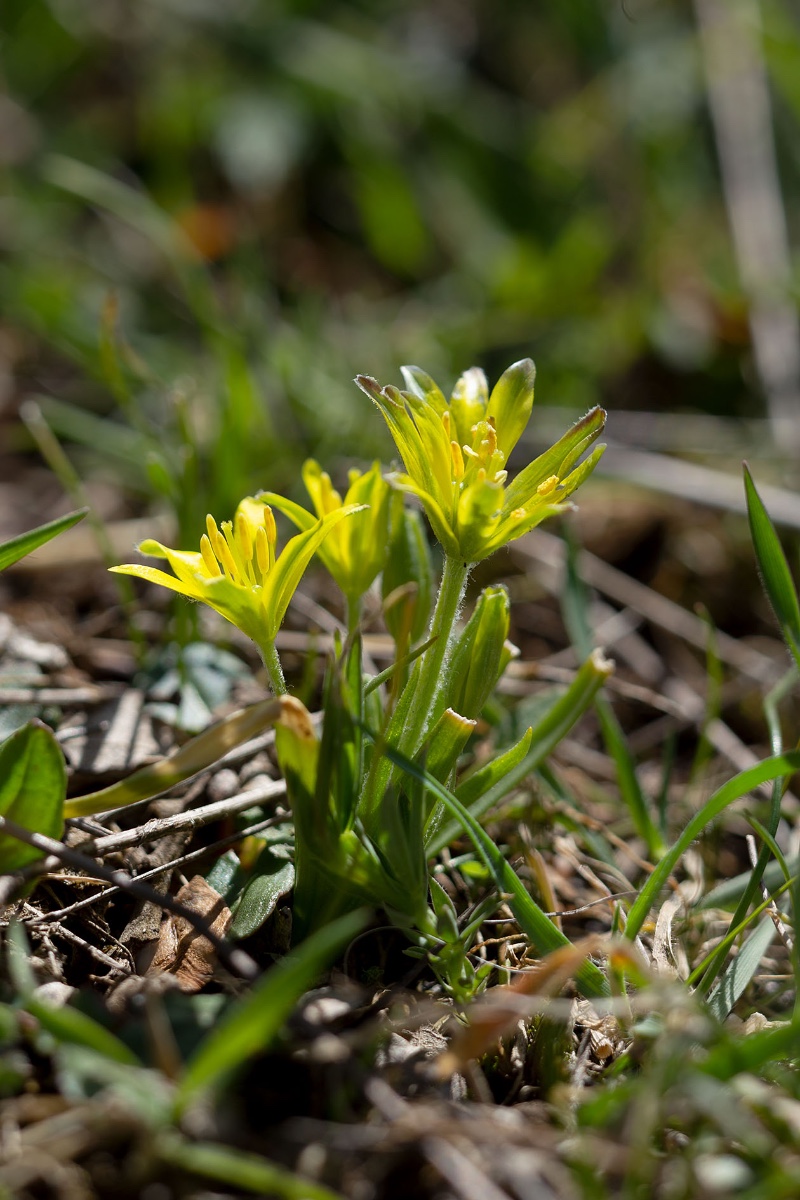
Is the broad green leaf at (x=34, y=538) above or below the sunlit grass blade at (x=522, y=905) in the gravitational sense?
above

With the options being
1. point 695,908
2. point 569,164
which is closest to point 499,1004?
point 695,908

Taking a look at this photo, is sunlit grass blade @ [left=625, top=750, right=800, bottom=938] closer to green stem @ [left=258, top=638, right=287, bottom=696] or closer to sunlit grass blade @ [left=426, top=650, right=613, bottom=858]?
sunlit grass blade @ [left=426, top=650, right=613, bottom=858]

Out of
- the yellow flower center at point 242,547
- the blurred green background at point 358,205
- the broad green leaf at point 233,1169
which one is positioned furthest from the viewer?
the blurred green background at point 358,205

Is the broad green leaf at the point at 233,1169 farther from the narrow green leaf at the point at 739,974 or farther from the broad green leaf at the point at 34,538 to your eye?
the broad green leaf at the point at 34,538

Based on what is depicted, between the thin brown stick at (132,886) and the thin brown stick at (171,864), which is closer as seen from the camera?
the thin brown stick at (132,886)

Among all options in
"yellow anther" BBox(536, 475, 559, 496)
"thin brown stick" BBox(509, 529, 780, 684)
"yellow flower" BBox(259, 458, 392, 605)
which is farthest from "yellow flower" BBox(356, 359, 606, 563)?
"thin brown stick" BBox(509, 529, 780, 684)

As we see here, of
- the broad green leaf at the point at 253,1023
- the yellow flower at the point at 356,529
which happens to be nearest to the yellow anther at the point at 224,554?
the yellow flower at the point at 356,529

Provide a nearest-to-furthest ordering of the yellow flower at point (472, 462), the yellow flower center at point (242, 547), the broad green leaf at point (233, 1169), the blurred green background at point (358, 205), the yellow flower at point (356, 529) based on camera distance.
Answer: the broad green leaf at point (233, 1169) → the yellow flower at point (472, 462) → the yellow flower center at point (242, 547) → the yellow flower at point (356, 529) → the blurred green background at point (358, 205)
